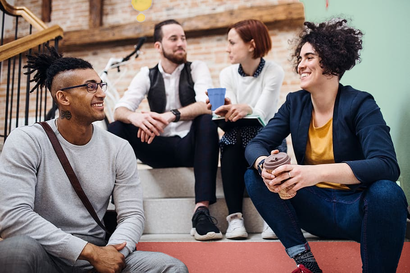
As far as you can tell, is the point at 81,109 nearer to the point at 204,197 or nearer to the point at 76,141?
the point at 76,141

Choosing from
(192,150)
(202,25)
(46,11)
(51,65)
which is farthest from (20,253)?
(46,11)

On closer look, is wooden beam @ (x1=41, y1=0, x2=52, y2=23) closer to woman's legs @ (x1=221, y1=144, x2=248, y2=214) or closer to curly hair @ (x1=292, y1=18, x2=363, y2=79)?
woman's legs @ (x1=221, y1=144, x2=248, y2=214)

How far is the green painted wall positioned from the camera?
172cm

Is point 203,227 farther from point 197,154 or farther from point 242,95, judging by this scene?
point 242,95

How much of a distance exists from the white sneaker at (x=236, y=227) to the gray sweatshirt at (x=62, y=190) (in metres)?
0.50

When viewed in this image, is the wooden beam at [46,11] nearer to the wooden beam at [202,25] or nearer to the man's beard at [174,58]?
the wooden beam at [202,25]

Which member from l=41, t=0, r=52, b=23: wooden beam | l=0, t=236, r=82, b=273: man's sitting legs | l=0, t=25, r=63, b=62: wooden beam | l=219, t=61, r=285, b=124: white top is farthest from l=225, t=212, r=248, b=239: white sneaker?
l=41, t=0, r=52, b=23: wooden beam

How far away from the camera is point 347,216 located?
136 centimetres

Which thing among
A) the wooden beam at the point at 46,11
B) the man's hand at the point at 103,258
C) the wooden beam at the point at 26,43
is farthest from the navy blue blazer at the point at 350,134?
the wooden beam at the point at 46,11

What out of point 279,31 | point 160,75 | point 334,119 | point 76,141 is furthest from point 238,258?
point 279,31

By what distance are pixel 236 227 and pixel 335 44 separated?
95 cm

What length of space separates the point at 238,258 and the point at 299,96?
0.75 m

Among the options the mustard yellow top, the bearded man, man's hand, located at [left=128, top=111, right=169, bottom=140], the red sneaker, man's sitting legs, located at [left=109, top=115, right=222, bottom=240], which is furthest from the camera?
man's hand, located at [left=128, top=111, right=169, bottom=140]

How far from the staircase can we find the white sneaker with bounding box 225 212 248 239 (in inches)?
1.7
